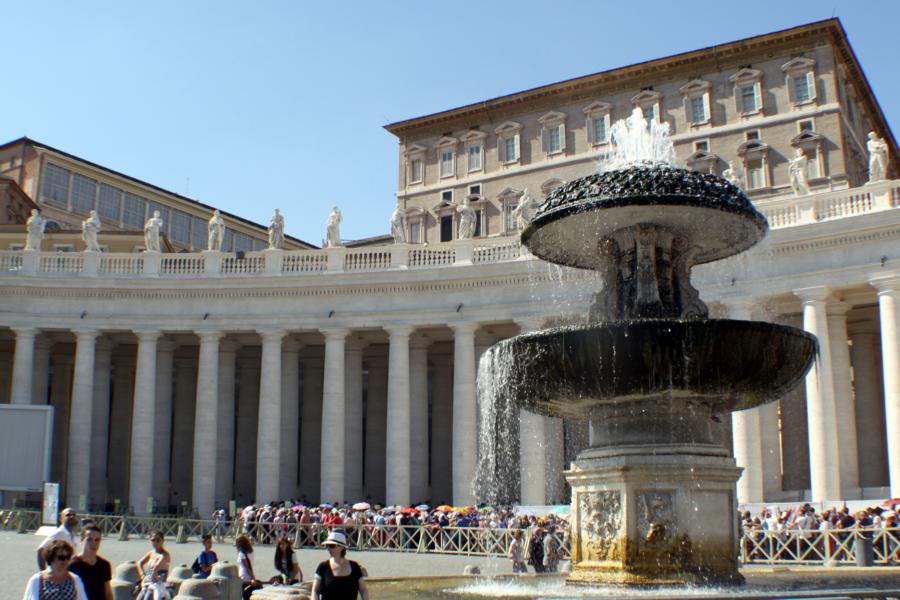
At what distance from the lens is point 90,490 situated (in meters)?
45.9

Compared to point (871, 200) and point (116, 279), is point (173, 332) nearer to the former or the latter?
point (116, 279)

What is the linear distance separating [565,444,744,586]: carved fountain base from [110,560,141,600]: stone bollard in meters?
6.99

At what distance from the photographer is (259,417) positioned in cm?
4372

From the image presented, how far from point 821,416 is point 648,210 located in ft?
72.9

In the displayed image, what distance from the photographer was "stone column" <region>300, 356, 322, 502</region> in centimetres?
5103

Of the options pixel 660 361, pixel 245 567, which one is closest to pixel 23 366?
pixel 245 567

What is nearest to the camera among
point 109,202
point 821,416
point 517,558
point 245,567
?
point 245,567

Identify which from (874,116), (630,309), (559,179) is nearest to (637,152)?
(630,309)

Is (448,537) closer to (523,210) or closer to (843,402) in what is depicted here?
(523,210)

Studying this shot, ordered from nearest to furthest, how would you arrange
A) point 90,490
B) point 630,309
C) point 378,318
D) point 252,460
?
1. point 630,309
2. point 378,318
3. point 90,490
4. point 252,460

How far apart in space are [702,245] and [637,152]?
2579 millimetres

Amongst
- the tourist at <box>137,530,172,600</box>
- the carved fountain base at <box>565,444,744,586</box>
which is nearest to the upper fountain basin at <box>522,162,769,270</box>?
the carved fountain base at <box>565,444,744,586</box>

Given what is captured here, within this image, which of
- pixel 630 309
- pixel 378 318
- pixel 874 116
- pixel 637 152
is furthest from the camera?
pixel 874 116

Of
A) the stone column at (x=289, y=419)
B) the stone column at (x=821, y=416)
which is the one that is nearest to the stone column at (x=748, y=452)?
the stone column at (x=821, y=416)
